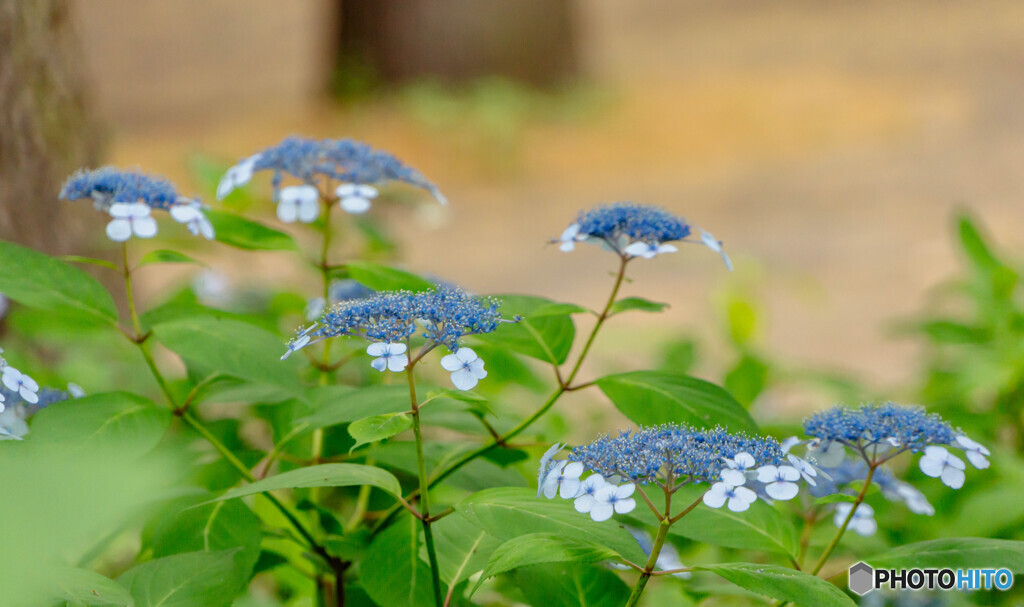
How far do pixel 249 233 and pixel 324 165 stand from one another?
0.15m

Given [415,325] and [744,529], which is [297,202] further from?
[744,529]

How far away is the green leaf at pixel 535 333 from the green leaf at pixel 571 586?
269 mm

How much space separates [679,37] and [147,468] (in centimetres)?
1330

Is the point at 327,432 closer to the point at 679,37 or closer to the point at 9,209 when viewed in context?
the point at 9,209

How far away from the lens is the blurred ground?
569cm

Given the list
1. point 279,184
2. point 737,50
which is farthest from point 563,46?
point 279,184

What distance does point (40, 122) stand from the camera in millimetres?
2121

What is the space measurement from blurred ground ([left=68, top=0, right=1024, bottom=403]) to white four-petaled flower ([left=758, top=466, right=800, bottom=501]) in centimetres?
190

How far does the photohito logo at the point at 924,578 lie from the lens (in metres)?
1.25

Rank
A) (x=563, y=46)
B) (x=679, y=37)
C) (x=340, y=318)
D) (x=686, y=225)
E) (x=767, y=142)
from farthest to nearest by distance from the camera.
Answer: (x=679, y=37), (x=563, y=46), (x=767, y=142), (x=686, y=225), (x=340, y=318)

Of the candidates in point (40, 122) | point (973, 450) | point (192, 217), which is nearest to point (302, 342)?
point (192, 217)

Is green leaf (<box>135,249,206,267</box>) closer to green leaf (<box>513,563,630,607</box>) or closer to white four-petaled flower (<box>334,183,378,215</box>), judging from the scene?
white four-petaled flower (<box>334,183,378,215</box>)

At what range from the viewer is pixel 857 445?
1.06m

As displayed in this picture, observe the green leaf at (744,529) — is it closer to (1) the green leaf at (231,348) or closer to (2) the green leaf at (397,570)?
(2) the green leaf at (397,570)
